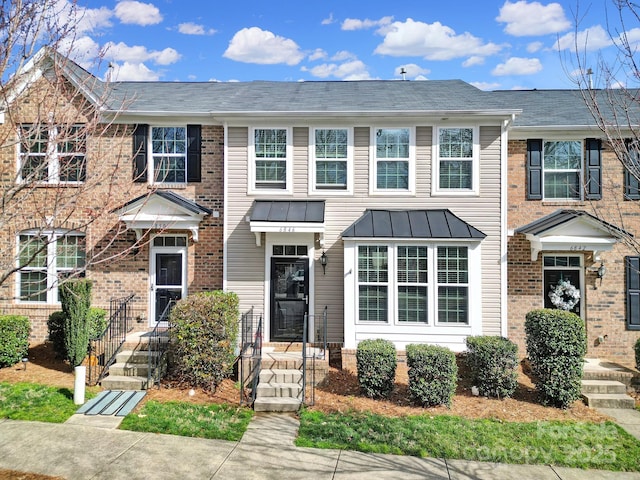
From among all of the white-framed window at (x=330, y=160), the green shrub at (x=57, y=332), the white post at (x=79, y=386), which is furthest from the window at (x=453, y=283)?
the green shrub at (x=57, y=332)

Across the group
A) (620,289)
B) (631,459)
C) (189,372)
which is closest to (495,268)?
(620,289)

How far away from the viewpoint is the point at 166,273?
1093 centimetres

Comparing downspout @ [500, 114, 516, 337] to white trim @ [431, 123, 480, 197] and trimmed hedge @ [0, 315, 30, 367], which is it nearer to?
white trim @ [431, 123, 480, 197]

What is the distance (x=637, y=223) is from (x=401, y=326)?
6.70 meters

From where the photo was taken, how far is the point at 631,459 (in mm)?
6070

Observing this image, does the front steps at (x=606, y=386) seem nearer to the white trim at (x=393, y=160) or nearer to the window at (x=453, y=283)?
the window at (x=453, y=283)

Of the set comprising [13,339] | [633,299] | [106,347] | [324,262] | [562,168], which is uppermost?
[562,168]

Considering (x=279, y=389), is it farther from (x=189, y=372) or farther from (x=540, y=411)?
(x=540, y=411)

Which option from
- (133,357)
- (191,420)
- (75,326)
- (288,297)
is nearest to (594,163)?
(288,297)

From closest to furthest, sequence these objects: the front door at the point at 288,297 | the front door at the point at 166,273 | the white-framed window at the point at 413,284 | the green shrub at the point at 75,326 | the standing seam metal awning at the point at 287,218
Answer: the green shrub at the point at 75,326 < the white-framed window at the point at 413,284 < the standing seam metal awning at the point at 287,218 < the front door at the point at 288,297 < the front door at the point at 166,273

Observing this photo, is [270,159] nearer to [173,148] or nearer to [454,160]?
A: [173,148]

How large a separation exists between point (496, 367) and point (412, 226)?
3490 millimetres

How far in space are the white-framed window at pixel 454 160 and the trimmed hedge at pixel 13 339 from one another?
10096 mm

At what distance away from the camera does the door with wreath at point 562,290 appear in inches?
421
